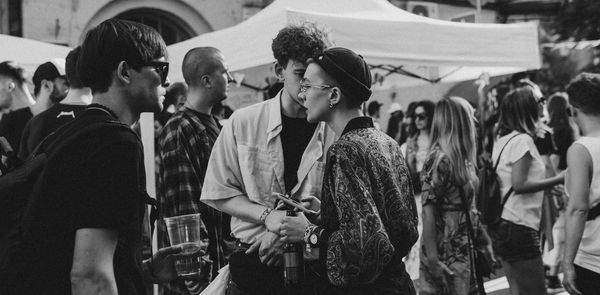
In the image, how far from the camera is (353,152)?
314 cm

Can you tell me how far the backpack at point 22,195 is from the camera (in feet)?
7.54

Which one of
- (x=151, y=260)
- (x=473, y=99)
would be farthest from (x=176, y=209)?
(x=473, y=99)

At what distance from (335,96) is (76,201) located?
4.35 ft

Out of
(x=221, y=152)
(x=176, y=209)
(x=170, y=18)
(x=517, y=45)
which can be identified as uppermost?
(x=170, y=18)

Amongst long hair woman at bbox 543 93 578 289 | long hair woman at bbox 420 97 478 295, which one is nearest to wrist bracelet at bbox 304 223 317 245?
long hair woman at bbox 420 97 478 295

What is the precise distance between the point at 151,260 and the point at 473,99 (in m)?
12.7

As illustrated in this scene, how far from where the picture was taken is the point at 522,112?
6.48 metres

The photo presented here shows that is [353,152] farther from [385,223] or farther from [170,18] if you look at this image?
[170,18]

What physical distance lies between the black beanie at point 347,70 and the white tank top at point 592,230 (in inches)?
77.3

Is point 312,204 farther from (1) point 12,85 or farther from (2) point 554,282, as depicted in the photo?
(2) point 554,282

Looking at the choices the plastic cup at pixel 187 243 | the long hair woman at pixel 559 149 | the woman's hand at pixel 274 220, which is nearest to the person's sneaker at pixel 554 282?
the long hair woman at pixel 559 149

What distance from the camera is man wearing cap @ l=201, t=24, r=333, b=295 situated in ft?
12.0

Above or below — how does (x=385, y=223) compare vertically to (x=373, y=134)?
below

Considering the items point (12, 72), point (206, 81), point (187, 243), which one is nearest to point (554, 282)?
point (206, 81)
